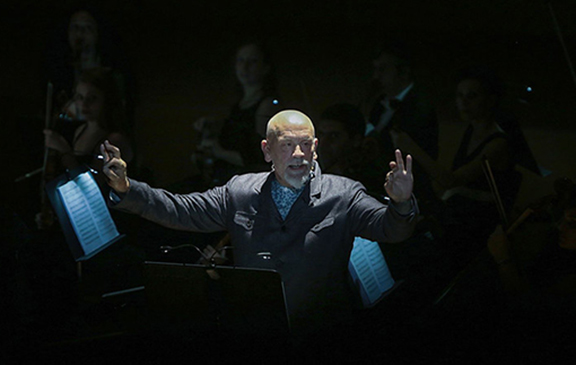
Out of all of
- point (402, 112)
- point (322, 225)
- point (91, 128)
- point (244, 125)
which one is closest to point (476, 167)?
point (402, 112)

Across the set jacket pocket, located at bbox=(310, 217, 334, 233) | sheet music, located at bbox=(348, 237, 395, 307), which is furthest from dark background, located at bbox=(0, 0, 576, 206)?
jacket pocket, located at bbox=(310, 217, 334, 233)

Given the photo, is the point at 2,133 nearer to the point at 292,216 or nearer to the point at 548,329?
the point at 292,216

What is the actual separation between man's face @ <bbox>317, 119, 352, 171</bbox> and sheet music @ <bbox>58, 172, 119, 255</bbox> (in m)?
1.63

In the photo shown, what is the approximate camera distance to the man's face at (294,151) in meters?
2.98

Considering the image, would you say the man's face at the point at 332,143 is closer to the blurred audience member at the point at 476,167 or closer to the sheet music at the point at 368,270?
the blurred audience member at the point at 476,167

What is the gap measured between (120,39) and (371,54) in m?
2.01

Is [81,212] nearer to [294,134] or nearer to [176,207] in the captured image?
[176,207]

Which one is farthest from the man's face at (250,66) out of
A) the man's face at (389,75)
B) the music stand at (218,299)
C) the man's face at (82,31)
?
the music stand at (218,299)

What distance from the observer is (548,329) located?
10.7 ft

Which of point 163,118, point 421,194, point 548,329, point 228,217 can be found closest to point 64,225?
point 228,217

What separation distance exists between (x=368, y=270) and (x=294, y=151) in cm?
93

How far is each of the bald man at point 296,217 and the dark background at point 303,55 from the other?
5.55 feet

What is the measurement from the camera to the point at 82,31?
16.1 ft

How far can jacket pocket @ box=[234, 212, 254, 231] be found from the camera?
3.09 meters
